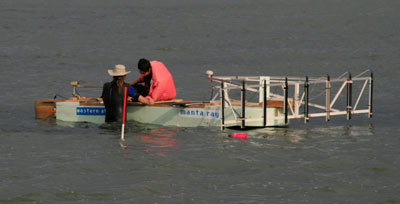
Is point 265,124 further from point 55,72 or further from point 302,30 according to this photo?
point 302,30

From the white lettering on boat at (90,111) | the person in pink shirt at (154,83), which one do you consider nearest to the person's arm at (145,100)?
the person in pink shirt at (154,83)

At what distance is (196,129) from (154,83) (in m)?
1.68

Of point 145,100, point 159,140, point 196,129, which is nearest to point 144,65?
point 145,100

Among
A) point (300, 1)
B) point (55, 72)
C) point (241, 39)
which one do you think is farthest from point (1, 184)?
point (300, 1)

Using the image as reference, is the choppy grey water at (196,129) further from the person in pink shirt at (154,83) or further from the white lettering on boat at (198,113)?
the person in pink shirt at (154,83)

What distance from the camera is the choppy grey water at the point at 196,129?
492 inches

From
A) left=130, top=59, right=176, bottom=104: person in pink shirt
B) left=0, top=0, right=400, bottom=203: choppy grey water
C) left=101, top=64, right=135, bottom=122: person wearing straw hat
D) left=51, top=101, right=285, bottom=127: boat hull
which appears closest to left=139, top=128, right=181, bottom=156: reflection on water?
left=0, top=0, right=400, bottom=203: choppy grey water

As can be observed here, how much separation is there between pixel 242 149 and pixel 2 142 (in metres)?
5.80

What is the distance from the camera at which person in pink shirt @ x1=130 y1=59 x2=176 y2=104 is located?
18.2 metres

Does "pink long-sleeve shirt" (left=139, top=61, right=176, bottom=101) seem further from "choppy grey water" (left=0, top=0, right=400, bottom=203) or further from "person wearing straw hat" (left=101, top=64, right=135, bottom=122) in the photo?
"choppy grey water" (left=0, top=0, right=400, bottom=203)

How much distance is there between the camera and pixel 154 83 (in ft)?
60.0

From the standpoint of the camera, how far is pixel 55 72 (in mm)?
32531

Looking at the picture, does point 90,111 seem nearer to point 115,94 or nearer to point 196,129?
point 115,94

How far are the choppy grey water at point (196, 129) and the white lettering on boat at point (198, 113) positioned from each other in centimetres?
38
